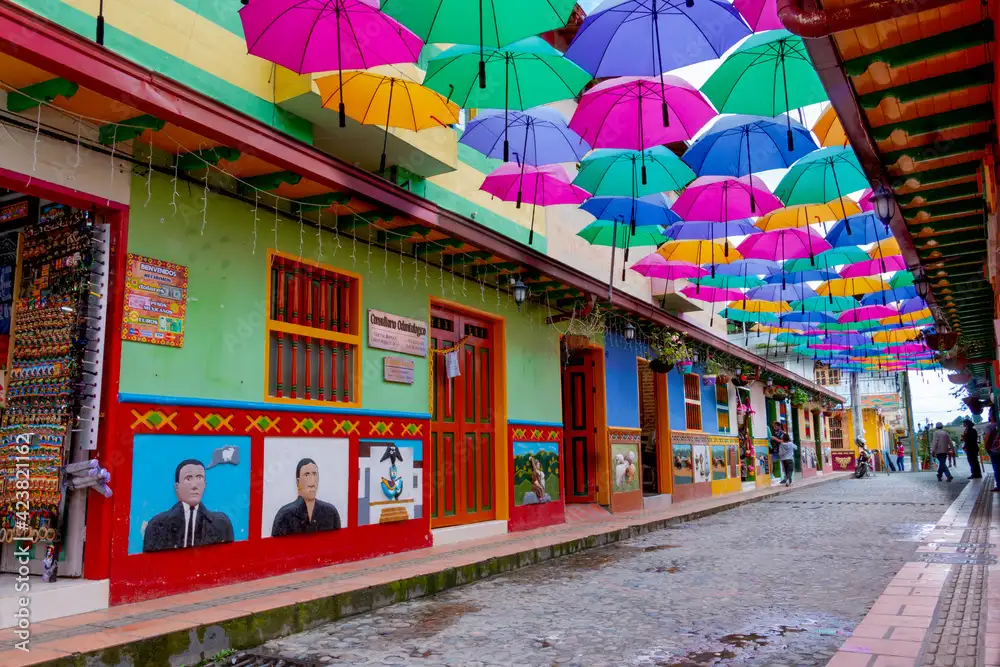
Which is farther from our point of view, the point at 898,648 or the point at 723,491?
the point at 723,491

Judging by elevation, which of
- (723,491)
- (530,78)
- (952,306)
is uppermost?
(530,78)

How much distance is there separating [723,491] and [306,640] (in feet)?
56.4

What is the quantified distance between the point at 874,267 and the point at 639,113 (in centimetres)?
941

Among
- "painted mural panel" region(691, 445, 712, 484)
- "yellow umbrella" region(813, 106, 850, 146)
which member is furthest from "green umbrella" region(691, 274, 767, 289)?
"yellow umbrella" region(813, 106, 850, 146)

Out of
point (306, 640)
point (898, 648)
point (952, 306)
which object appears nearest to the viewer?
point (898, 648)

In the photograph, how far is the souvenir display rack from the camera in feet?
19.6

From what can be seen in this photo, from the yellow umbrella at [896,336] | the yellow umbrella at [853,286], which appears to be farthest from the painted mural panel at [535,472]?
the yellow umbrella at [896,336]

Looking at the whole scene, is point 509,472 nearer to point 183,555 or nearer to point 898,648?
point 183,555

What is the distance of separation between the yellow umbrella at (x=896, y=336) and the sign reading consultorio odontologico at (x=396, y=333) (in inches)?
769

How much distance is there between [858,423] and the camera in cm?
4375

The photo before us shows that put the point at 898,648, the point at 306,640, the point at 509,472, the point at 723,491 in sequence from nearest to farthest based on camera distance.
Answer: the point at 898,648 < the point at 306,640 < the point at 509,472 < the point at 723,491

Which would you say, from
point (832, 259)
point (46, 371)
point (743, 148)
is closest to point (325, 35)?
point (46, 371)

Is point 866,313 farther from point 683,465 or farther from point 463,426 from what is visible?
point 463,426

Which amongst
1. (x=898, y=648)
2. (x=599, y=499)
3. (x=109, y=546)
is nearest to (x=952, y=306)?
(x=599, y=499)
